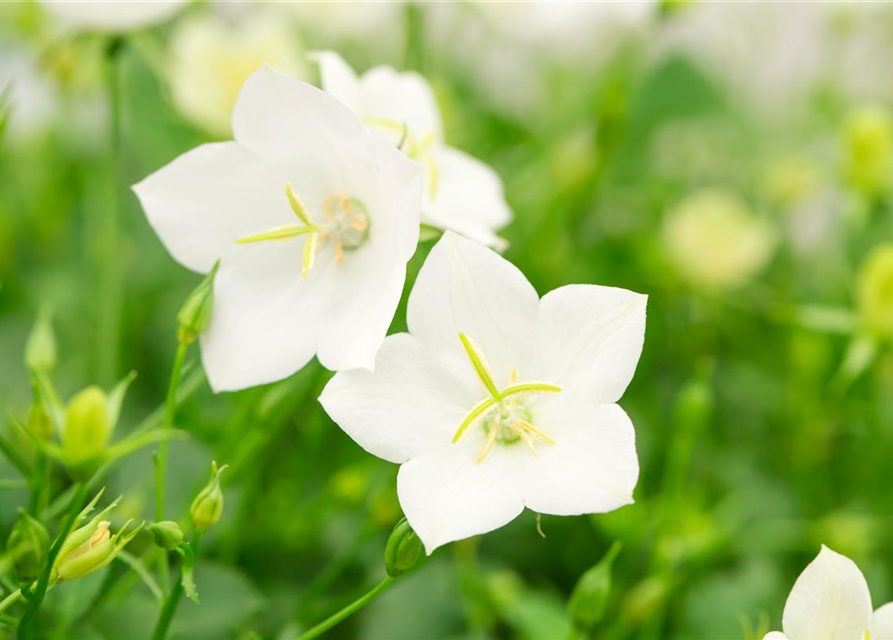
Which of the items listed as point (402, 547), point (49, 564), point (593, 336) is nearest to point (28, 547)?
point (49, 564)

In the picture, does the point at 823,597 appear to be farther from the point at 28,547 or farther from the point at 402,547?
the point at 28,547

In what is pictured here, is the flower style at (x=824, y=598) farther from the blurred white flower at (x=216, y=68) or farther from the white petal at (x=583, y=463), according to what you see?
the blurred white flower at (x=216, y=68)

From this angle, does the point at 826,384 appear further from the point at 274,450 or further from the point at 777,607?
the point at 274,450

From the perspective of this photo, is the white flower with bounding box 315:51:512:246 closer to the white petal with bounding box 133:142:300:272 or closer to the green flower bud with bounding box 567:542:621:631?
the white petal with bounding box 133:142:300:272

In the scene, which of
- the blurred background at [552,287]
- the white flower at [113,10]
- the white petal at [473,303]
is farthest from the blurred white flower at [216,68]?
the white petal at [473,303]

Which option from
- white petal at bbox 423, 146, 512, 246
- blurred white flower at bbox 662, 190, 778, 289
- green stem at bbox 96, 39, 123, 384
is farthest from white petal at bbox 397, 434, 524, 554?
blurred white flower at bbox 662, 190, 778, 289
